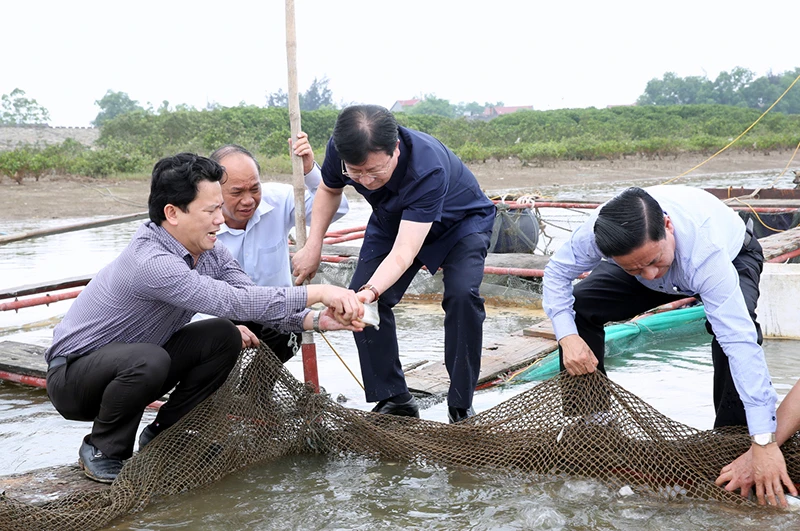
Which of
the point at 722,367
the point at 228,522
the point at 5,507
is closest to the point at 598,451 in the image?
the point at 722,367

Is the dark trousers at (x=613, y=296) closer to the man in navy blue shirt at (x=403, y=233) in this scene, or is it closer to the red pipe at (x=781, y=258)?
the man in navy blue shirt at (x=403, y=233)

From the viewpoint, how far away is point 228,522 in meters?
2.86

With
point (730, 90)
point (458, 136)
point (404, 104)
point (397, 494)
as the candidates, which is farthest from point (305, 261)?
point (730, 90)

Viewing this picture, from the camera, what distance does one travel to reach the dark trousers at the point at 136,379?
290 cm

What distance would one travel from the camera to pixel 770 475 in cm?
269

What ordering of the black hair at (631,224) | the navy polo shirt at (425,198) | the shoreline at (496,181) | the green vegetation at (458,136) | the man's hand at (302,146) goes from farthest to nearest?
the green vegetation at (458,136)
the shoreline at (496,181)
the man's hand at (302,146)
the navy polo shirt at (425,198)
the black hair at (631,224)

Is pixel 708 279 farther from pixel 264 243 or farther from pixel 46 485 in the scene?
pixel 46 485

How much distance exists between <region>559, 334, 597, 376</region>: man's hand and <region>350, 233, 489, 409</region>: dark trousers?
1.61 feet

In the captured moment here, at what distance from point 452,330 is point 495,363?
1227 mm

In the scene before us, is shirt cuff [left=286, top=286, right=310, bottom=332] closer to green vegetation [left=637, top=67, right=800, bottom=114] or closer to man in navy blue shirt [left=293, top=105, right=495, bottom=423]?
man in navy blue shirt [left=293, top=105, right=495, bottom=423]

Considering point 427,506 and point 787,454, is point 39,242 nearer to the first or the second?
point 427,506

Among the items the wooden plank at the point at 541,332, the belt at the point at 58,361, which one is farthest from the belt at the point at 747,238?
the belt at the point at 58,361

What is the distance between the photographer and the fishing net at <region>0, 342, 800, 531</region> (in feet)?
9.46

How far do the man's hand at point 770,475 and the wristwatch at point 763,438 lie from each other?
0.02 meters
